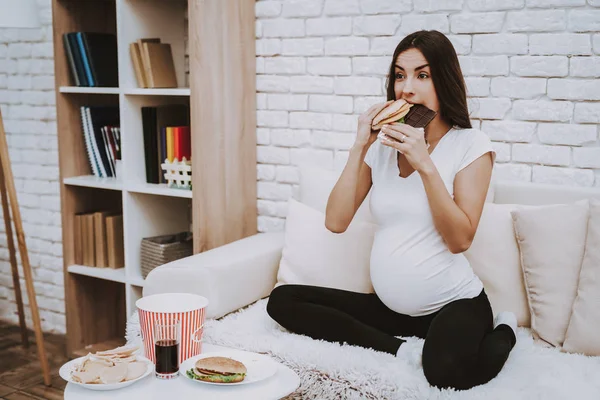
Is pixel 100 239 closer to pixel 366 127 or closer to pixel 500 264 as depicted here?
pixel 366 127

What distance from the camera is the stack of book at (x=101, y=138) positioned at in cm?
294

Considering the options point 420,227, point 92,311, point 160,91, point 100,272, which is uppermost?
point 160,91

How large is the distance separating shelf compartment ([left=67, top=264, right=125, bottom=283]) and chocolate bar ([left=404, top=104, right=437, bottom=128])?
1.52 meters

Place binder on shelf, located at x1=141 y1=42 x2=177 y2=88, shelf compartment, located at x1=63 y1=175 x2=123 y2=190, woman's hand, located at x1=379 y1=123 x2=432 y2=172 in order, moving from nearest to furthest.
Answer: woman's hand, located at x1=379 y1=123 x2=432 y2=172 < binder on shelf, located at x1=141 y1=42 x2=177 y2=88 < shelf compartment, located at x1=63 y1=175 x2=123 y2=190

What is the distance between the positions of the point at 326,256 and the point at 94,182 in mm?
1164

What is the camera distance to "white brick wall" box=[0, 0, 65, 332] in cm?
332

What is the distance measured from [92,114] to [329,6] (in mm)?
1118

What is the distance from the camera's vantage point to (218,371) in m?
1.53

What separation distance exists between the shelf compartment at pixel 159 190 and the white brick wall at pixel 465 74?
39cm

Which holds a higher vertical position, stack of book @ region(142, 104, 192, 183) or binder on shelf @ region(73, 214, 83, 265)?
stack of book @ region(142, 104, 192, 183)

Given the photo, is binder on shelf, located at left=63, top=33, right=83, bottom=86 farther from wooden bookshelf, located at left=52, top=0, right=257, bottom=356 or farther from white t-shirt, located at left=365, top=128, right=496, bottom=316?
white t-shirt, located at left=365, top=128, right=496, bottom=316

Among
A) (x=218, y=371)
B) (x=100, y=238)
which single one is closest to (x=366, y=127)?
(x=218, y=371)

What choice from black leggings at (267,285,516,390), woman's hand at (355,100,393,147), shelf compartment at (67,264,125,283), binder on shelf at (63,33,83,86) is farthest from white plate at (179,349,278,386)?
binder on shelf at (63,33,83,86)

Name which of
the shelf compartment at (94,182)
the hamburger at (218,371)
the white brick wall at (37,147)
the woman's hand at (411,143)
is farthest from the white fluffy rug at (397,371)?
the white brick wall at (37,147)
